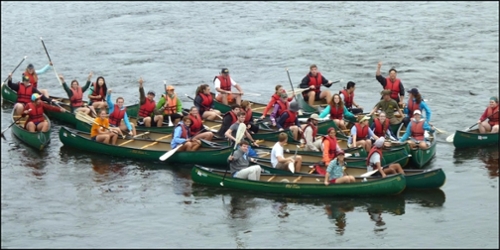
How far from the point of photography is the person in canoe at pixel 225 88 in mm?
31547

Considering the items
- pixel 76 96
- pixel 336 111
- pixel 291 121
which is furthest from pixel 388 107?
pixel 76 96

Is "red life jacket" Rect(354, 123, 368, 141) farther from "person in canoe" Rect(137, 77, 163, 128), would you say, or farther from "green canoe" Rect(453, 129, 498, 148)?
"person in canoe" Rect(137, 77, 163, 128)

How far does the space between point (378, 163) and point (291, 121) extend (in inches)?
173

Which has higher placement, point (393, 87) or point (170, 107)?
point (393, 87)

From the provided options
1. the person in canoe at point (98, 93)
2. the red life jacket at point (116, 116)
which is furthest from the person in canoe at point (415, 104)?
the person in canoe at point (98, 93)

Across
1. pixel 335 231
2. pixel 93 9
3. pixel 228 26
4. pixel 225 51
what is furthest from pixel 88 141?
pixel 93 9

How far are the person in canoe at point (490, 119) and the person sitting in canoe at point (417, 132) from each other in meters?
2.19

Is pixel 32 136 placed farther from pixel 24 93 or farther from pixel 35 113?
pixel 24 93

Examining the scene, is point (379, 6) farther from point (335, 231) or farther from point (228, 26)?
point (335, 231)

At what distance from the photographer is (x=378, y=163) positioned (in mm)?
24609

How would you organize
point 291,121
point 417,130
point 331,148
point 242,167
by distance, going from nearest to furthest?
point 242,167, point 331,148, point 417,130, point 291,121

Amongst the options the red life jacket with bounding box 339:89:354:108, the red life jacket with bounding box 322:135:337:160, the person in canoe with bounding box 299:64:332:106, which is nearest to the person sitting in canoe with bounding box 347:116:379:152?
the red life jacket with bounding box 322:135:337:160

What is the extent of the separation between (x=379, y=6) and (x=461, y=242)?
99.6ft

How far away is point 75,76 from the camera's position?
133 feet
